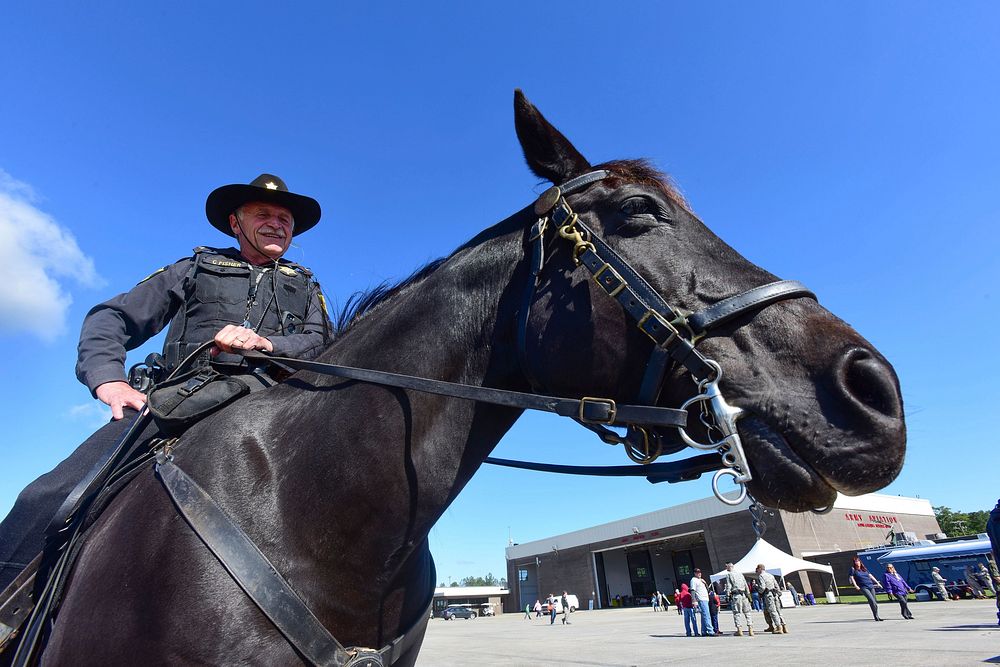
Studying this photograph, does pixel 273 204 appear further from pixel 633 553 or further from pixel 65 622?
pixel 633 553

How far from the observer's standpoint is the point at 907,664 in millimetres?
8516

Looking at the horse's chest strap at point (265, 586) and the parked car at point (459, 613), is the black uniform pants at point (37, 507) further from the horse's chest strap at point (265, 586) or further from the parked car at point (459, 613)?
the parked car at point (459, 613)

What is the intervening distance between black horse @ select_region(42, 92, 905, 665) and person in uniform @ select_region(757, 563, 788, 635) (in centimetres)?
1835

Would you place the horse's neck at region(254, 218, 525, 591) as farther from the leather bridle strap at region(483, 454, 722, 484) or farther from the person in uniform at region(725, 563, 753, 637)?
the person in uniform at region(725, 563, 753, 637)

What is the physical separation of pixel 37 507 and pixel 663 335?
2.84 meters

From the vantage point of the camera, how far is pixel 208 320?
10.2 ft

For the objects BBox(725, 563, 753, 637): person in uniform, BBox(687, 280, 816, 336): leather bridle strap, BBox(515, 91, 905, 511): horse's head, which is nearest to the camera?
BBox(515, 91, 905, 511): horse's head

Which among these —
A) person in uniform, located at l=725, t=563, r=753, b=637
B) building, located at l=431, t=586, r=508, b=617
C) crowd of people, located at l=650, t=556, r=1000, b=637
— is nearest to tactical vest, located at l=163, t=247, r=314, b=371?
crowd of people, located at l=650, t=556, r=1000, b=637

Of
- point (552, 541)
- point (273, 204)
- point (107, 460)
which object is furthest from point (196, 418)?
point (552, 541)

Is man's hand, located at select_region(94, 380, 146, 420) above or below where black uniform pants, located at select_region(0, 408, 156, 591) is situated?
above

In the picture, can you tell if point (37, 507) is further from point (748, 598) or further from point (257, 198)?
point (748, 598)

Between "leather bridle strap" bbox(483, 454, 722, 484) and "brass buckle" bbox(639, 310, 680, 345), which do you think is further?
"leather bridle strap" bbox(483, 454, 722, 484)

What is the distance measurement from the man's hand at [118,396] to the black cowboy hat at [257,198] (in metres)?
1.37

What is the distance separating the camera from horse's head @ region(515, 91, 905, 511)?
168 centimetres
